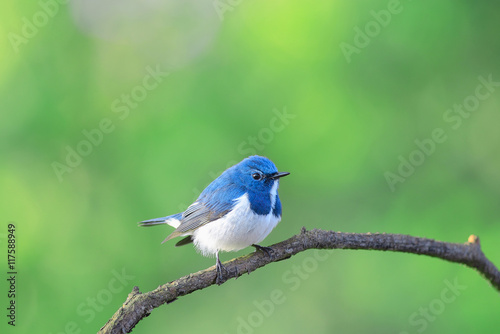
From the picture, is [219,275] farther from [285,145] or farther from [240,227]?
[285,145]

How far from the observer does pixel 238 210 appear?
390 cm

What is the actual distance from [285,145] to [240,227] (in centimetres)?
217

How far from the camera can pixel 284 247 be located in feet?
10.3

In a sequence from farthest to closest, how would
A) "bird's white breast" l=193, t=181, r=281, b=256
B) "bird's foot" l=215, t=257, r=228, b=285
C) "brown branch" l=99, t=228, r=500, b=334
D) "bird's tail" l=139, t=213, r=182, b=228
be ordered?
"bird's tail" l=139, t=213, r=182, b=228, "bird's white breast" l=193, t=181, r=281, b=256, "bird's foot" l=215, t=257, r=228, b=285, "brown branch" l=99, t=228, r=500, b=334

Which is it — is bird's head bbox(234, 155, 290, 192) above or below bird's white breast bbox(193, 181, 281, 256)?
above

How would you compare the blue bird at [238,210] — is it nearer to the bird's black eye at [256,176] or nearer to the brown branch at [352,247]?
the bird's black eye at [256,176]

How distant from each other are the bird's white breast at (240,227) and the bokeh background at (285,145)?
157 centimetres

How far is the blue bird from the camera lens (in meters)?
3.86

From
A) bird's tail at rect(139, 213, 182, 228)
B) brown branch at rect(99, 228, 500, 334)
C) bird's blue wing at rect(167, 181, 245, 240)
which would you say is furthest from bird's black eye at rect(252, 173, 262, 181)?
brown branch at rect(99, 228, 500, 334)

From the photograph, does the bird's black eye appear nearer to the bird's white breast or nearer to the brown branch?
the bird's white breast

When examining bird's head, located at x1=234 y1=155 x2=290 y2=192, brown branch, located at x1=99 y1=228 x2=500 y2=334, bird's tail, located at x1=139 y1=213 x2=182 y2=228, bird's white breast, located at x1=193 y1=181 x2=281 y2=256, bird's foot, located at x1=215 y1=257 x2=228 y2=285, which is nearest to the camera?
brown branch, located at x1=99 y1=228 x2=500 y2=334

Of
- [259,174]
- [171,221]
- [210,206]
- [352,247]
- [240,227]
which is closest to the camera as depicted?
[352,247]

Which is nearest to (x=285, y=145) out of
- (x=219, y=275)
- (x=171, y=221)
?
(x=171, y=221)

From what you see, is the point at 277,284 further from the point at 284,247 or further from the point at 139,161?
the point at 284,247
